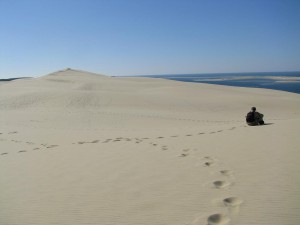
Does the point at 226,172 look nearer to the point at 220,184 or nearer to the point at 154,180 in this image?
the point at 220,184

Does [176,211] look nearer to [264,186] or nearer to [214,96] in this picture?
[264,186]

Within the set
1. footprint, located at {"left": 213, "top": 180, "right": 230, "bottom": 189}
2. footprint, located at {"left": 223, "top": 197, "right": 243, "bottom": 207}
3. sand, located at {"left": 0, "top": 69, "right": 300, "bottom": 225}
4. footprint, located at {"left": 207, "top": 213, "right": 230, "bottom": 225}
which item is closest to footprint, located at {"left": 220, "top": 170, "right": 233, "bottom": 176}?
sand, located at {"left": 0, "top": 69, "right": 300, "bottom": 225}

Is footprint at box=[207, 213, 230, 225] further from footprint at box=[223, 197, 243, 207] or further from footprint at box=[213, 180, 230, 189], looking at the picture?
footprint at box=[213, 180, 230, 189]

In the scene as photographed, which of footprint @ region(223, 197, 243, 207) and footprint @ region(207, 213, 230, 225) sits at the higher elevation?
footprint @ region(223, 197, 243, 207)

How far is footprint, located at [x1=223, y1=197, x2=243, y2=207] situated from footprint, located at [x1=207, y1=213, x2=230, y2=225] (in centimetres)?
36

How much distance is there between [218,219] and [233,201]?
1.94 ft

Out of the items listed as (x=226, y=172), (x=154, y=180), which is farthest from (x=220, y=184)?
(x=154, y=180)

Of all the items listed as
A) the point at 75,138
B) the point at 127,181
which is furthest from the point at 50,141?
the point at 127,181

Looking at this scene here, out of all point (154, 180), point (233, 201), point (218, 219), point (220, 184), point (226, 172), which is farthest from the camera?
point (226, 172)

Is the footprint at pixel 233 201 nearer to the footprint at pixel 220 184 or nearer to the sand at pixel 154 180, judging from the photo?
the sand at pixel 154 180

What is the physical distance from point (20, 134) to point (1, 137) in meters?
0.77

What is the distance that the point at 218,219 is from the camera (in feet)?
13.3

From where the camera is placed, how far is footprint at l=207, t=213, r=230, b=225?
3.96m

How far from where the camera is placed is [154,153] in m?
7.79
